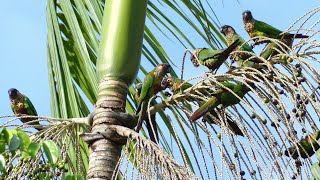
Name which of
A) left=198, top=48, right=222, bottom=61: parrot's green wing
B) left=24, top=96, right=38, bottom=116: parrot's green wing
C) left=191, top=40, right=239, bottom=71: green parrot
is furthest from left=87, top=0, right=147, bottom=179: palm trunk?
left=24, top=96, right=38, bottom=116: parrot's green wing

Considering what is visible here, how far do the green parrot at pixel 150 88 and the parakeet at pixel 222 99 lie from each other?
0.60ft

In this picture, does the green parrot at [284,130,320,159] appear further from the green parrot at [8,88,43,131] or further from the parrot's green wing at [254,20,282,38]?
the green parrot at [8,88,43,131]

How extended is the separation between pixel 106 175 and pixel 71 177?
474 mm

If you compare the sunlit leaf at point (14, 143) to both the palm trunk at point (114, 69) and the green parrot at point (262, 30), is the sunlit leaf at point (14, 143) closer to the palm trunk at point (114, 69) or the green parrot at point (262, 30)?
the palm trunk at point (114, 69)

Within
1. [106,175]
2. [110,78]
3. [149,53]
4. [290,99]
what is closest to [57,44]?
[149,53]

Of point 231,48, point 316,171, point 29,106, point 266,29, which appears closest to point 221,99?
point 231,48

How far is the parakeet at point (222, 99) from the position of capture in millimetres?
2486

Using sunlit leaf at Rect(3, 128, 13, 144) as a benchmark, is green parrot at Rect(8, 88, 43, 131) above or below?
above

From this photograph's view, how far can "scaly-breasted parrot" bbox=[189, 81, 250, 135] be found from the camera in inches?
97.9

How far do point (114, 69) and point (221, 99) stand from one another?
407 mm

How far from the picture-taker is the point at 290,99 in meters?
2.29

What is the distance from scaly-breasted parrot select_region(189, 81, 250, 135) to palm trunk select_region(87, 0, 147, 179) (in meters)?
0.28

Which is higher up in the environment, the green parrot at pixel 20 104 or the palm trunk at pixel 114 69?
the green parrot at pixel 20 104

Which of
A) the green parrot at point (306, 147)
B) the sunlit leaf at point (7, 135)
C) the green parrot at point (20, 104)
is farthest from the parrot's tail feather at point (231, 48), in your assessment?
the green parrot at point (20, 104)
